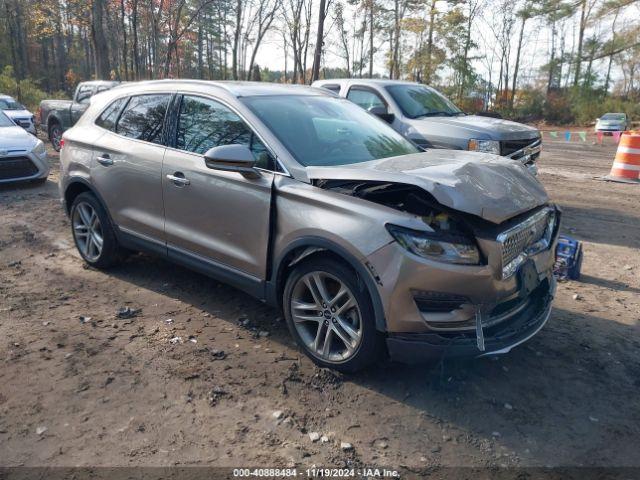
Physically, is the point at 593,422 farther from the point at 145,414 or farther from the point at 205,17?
the point at 205,17

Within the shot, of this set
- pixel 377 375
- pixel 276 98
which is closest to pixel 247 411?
pixel 377 375

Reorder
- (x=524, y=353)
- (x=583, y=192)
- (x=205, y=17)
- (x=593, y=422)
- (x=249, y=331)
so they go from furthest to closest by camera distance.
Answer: (x=205, y=17), (x=583, y=192), (x=249, y=331), (x=524, y=353), (x=593, y=422)

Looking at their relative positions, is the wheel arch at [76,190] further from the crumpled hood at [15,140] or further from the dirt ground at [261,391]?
the crumpled hood at [15,140]

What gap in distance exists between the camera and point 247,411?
10.3 feet

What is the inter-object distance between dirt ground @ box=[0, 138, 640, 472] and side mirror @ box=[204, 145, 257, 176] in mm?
1329

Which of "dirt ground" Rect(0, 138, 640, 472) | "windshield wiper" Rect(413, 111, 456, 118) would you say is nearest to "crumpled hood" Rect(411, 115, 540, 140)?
"windshield wiper" Rect(413, 111, 456, 118)

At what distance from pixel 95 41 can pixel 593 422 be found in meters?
25.8

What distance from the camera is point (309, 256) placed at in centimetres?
345

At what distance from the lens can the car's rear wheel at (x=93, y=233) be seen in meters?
5.12

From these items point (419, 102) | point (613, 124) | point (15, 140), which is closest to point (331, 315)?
point (419, 102)

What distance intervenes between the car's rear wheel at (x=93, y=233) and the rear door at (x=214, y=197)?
1033mm

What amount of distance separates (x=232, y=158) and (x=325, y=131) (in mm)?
941

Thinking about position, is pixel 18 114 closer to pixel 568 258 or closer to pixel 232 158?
pixel 232 158

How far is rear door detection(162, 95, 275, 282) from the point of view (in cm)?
373
